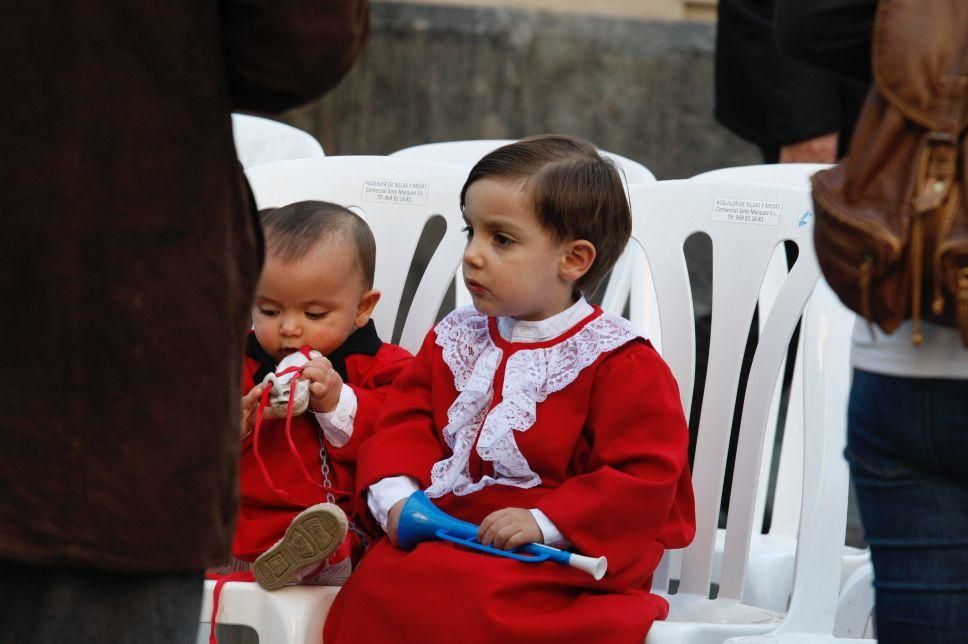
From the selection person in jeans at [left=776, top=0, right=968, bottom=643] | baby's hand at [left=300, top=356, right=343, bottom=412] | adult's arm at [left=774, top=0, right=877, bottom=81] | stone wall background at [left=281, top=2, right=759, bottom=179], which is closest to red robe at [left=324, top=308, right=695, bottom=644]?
baby's hand at [left=300, top=356, right=343, bottom=412]

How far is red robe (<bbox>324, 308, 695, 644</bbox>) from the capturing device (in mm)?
2193

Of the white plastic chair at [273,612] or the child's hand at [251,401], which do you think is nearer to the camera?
the white plastic chair at [273,612]

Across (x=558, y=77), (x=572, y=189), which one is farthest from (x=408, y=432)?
(x=558, y=77)

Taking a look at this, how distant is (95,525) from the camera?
142 cm

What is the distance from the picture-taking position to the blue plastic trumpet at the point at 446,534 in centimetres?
221

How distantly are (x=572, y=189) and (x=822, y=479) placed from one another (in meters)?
0.64

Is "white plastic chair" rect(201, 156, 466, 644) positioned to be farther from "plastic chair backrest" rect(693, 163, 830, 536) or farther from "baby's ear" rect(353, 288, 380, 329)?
"plastic chair backrest" rect(693, 163, 830, 536)

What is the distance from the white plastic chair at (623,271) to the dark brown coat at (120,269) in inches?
50.3

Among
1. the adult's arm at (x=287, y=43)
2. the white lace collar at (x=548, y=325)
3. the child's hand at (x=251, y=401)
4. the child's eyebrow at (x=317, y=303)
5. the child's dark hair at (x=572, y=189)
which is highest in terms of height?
the adult's arm at (x=287, y=43)

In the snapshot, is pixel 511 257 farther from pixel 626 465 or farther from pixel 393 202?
pixel 393 202

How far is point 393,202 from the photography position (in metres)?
2.99

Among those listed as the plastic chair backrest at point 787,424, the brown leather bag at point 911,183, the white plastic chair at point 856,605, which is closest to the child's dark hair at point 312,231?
the plastic chair backrest at point 787,424

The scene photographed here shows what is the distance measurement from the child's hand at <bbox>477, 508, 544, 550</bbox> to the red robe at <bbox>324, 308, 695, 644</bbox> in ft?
0.08

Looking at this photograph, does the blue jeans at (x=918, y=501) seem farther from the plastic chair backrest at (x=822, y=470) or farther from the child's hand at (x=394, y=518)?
the child's hand at (x=394, y=518)
